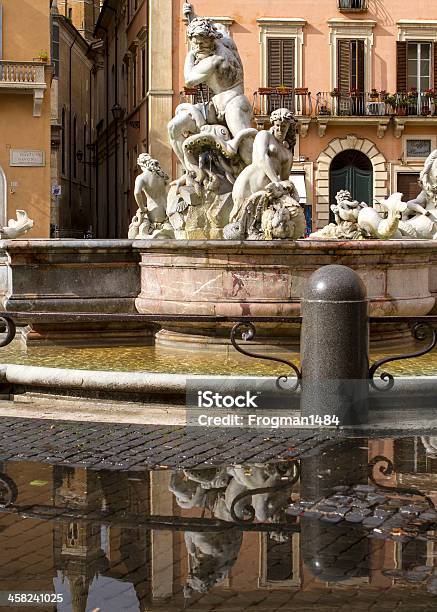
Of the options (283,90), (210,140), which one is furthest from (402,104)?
(210,140)

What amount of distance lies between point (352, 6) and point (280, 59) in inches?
117

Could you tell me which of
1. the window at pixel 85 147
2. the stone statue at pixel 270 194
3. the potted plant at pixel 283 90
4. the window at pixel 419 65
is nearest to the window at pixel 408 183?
the window at pixel 419 65

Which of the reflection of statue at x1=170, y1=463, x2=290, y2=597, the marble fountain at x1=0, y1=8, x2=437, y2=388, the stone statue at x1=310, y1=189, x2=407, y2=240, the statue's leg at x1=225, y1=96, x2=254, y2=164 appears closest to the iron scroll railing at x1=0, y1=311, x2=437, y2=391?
the marble fountain at x1=0, y1=8, x2=437, y2=388

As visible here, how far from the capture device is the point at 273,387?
25.6ft

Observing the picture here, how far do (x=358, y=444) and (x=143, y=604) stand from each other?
10.1 ft

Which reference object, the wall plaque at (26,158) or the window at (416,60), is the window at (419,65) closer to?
the window at (416,60)

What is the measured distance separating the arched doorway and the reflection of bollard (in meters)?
30.7

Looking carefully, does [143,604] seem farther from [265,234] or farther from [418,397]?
[265,234]

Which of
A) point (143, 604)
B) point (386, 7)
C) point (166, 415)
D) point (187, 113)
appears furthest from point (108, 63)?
point (143, 604)

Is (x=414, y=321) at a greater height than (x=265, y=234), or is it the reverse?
(x=265, y=234)

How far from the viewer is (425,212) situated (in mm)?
13914

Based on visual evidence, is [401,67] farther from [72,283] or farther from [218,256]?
[218,256]

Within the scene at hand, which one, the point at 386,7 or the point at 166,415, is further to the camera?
the point at 386,7

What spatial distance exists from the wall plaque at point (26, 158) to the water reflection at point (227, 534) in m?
29.3
